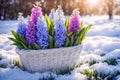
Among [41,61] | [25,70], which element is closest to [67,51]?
[41,61]

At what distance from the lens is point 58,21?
187 inches

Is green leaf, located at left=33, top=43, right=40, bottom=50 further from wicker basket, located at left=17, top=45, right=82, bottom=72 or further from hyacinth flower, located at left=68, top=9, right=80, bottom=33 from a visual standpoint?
hyacinth flower, located at left=68, top=9, right=80, bottom=33

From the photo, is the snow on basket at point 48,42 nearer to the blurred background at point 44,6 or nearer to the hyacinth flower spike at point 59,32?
the hyacinth flower spike at point 59,32

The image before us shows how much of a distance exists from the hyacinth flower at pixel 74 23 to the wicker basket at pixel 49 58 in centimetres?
30

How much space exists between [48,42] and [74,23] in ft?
1.84

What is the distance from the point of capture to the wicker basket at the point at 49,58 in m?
4.60

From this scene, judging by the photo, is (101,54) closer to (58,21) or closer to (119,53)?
(119,53)

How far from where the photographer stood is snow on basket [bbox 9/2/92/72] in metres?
4.65

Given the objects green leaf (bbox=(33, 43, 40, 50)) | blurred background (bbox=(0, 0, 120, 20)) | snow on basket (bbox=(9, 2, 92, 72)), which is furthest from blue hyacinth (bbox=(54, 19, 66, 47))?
blurred background (bbox=(0, 0, 120, 20))

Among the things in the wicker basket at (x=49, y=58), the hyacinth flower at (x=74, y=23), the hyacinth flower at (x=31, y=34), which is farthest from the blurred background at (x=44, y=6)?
the hyacinth flower at (x=31, y=34)

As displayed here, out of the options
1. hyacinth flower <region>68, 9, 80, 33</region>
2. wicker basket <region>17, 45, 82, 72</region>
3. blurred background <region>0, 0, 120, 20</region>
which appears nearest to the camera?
wicker basket <region>17, 45, 82, 72</region>

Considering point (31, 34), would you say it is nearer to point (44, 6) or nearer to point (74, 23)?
point (74, 23)

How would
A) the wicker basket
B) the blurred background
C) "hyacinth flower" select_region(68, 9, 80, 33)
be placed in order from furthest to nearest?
the blurred background, "hyacinth flower" select_region(68, 9, 80, 33), the wicker basket

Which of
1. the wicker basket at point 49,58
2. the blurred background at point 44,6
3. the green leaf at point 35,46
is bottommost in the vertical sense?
the blurred background at point 44,6
